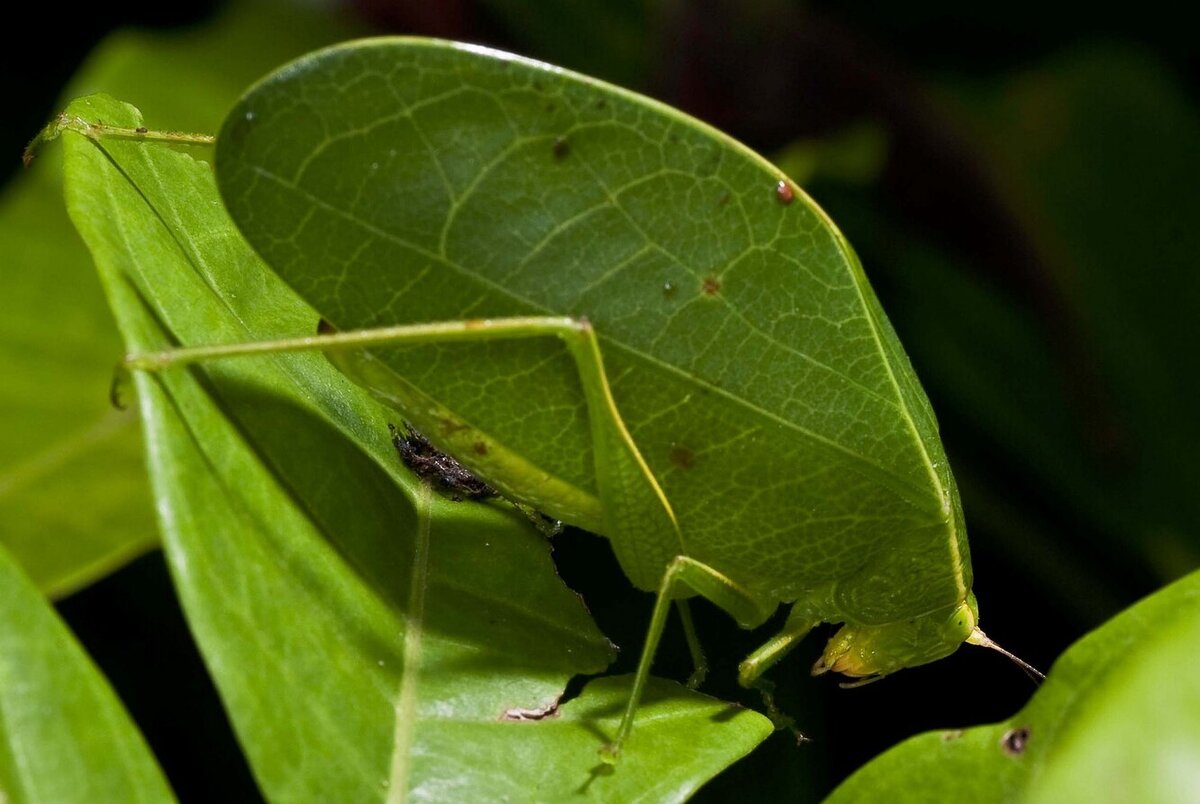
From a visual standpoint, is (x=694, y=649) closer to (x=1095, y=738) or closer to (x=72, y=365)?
(x=1095, y=738)

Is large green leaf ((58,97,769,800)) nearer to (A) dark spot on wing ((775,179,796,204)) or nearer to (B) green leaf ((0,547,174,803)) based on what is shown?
(B) green leaf ((0,547,174,803))

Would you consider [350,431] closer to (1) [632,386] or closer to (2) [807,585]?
(1) [632,386]

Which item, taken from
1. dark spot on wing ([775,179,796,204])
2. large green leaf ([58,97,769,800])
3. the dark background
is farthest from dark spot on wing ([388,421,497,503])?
the dark background

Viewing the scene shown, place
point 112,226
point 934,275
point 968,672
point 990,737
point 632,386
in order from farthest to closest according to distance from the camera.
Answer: point 934,275 < point 968,672 < point 632,386 < point 112,226 < point 990,737

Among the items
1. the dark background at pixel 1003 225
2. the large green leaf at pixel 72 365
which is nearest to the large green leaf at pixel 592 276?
the large green leaf at pixel 72 365

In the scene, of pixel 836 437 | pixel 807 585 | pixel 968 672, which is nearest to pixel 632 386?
pixel 836 437

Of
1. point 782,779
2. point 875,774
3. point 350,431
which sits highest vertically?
point 350,431
